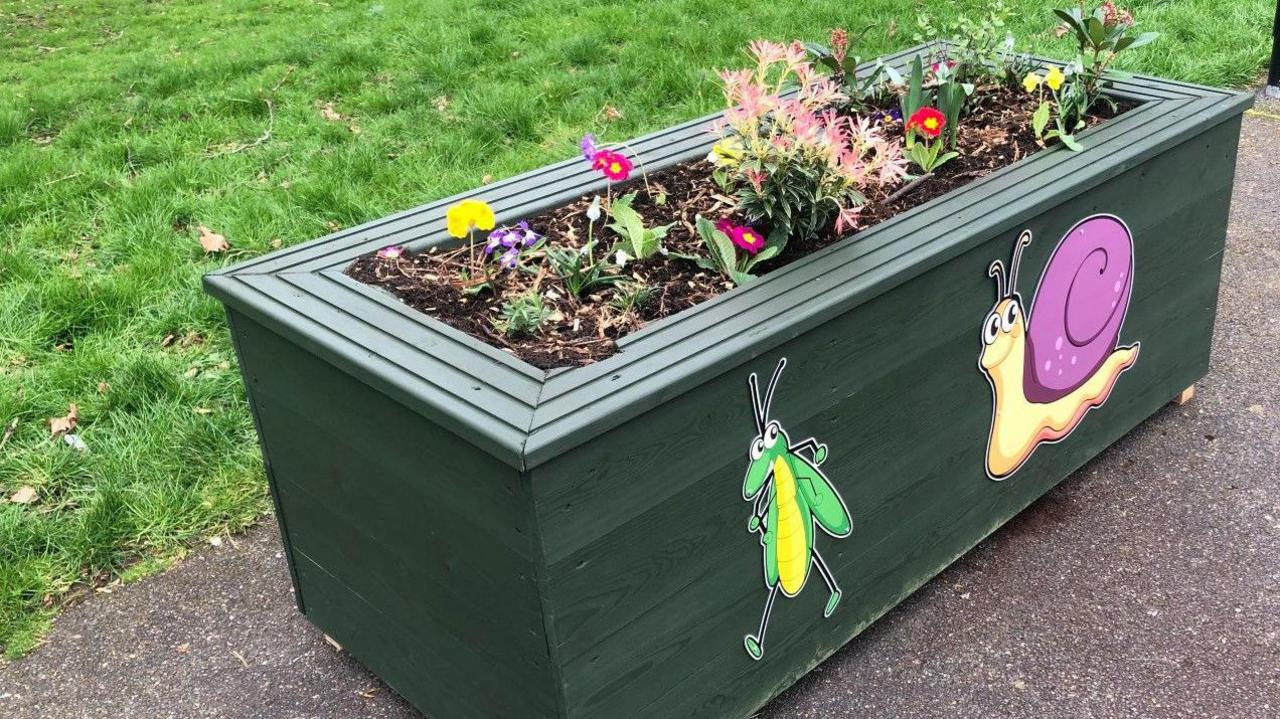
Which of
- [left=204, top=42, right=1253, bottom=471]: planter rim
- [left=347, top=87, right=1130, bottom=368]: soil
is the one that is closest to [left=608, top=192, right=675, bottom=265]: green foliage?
[left=347, top=87, right=1130, bottom=368]: soil

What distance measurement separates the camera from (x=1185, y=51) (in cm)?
562

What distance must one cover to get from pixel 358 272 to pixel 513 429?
30.6 inches

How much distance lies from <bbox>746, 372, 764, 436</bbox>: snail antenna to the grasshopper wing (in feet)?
0.43

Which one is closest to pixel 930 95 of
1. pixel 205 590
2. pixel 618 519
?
pixel 618 519

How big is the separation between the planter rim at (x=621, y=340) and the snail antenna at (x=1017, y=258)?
0.07 m

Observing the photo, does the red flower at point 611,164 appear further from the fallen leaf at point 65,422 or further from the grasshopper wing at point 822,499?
the fallen leaf at point 65,422

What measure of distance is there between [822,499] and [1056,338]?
32.4 inches

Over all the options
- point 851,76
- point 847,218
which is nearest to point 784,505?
point 847,218

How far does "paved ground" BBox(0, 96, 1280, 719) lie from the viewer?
2.45m

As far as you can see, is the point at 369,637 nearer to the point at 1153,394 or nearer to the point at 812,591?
the point at 812,591

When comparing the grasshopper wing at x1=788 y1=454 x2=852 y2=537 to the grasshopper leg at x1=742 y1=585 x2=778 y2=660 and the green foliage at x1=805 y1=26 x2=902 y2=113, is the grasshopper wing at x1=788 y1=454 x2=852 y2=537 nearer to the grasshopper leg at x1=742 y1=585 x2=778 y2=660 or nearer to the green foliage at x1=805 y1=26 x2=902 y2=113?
the grasshopper leg at x1=742 y1=585 x2=778 y2=660

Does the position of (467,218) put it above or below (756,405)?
above

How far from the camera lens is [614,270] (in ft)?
7.70

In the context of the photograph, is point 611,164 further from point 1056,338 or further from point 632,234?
point 1056,338
